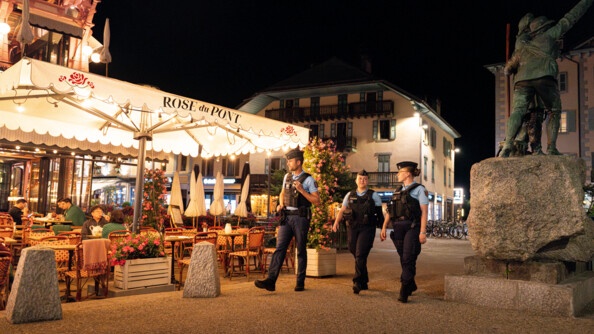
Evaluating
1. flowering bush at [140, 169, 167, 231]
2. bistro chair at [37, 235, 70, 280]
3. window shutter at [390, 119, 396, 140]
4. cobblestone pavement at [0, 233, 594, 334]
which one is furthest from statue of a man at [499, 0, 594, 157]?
window shutter at [390, 119, 396, 140]

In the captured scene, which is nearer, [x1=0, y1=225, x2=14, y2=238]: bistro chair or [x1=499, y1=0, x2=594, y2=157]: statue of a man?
[x1=499, y1=0, x2=594, y2=157]: statue of a man

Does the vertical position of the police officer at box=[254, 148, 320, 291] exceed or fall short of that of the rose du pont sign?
it falls short

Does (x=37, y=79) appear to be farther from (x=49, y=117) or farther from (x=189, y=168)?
(x=189, y=168)

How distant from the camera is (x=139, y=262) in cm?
658

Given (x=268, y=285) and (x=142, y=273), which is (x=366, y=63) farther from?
(x=142, y=273)

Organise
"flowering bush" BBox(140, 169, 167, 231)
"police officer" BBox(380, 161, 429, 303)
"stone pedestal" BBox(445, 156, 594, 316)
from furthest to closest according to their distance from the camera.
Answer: "flowering bush" BBox(140, 169, 167, 231), "police officer" BBox(380, 161, 429, 303), "stone pedestal" BBox(445, 156, 594, 316)

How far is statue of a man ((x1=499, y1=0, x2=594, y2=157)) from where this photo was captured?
6.56 meters

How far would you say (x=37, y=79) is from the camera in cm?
608

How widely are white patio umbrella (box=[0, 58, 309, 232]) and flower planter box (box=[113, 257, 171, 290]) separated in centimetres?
120

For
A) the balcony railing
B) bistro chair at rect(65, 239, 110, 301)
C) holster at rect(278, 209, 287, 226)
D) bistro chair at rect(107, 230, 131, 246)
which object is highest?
the balcony railing

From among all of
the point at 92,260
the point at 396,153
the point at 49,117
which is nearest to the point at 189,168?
the point at 396,153

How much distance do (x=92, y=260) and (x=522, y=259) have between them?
550 cm

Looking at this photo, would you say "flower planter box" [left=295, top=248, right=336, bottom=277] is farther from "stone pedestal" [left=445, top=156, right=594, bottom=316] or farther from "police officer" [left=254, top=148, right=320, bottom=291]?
"stone pedestal" [left=445, top=156, right=594, bottom=316]

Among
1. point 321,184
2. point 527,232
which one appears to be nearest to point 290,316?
point 527,232
